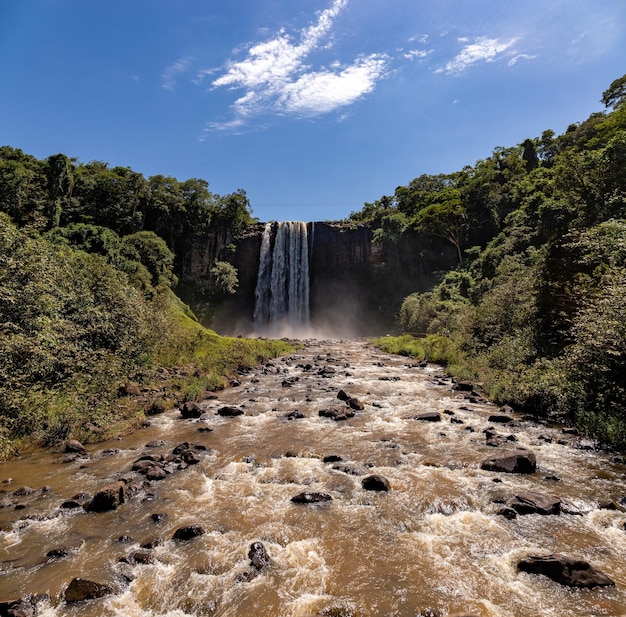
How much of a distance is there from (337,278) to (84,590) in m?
61.4

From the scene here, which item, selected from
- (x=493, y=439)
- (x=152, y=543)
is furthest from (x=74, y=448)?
(x=493, y=439)

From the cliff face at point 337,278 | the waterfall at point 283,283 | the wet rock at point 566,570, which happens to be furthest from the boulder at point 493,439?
the waterfall at point 283,283

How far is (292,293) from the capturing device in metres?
59.9

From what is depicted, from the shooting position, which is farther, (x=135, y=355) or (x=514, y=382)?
(x=135, y=355)

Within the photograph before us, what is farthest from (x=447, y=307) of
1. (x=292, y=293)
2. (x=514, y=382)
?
(x=292, y=293)

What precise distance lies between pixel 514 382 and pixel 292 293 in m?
46.7

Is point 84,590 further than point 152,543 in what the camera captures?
No

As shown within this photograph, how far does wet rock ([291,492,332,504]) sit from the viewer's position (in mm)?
7410

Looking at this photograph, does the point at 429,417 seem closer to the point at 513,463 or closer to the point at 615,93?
the point at 513,463

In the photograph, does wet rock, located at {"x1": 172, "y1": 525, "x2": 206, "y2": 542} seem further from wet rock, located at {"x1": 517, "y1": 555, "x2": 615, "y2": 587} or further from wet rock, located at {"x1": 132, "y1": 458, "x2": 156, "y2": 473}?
wet rock, located at {"x1": 517, "y1": 555, "x2": 615, "y2": 587}

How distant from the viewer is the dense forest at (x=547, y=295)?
10883 millimetres

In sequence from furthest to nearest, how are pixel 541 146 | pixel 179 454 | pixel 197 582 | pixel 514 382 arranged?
pixel 541 146
pixel 514 382
pixel 179 454
pixel 197 582

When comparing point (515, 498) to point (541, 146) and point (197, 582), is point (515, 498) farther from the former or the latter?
point (541, 146)

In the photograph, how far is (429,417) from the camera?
42.3 feet
